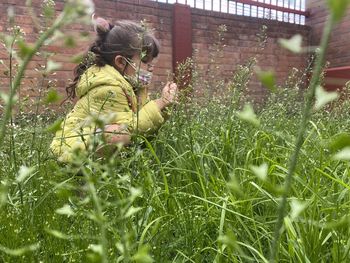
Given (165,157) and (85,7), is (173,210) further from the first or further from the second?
(85,7)

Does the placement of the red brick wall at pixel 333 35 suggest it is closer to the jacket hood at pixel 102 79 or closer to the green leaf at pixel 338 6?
the jacket hood at pixel 102 79

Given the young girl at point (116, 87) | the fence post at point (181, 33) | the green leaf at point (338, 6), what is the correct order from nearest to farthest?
the green leaf at point (338, 6) < the young girl at point (116, 87) < the fence post at point (181, 33)

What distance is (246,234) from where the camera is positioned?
1359mm

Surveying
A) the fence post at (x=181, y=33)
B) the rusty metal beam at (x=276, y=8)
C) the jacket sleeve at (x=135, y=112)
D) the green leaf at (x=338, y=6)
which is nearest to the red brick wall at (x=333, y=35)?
the rusty metal beam at (x=276, y=8)

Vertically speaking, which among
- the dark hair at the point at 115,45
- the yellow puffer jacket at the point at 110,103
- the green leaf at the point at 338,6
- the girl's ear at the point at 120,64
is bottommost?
the yellow puffer jacket at the point at 110,103

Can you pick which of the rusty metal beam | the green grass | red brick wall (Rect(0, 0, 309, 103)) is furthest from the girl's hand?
the rusty metal beam

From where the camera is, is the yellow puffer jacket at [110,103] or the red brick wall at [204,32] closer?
the yellow puffer jacket at [110,103]

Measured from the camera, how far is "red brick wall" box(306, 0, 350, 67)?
259 inches

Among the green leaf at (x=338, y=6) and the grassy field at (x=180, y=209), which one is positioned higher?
the green leaf at (x=338, y=6)

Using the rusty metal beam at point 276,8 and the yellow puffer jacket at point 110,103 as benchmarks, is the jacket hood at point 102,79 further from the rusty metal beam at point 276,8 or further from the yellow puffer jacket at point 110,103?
the rusty metal beam at point 276,8

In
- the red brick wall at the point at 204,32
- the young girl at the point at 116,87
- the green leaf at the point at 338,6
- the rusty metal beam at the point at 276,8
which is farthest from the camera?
the rusty metal beam at the point at 276,8

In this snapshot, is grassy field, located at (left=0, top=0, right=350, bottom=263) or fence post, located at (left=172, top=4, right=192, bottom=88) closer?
grassy field, located at (left=0, top=0, right=350, bottom=263)

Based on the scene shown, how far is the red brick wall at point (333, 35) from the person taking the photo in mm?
6574

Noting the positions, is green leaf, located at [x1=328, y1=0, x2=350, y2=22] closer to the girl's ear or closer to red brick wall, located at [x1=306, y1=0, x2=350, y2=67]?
the girl's ear
